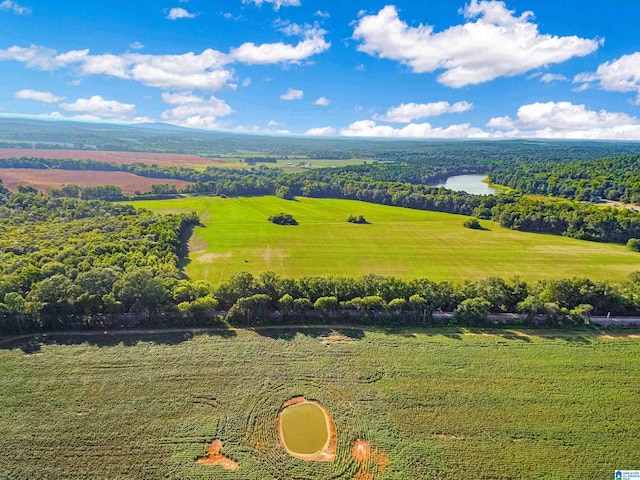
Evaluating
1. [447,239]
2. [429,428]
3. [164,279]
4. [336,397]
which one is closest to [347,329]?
[336,397]

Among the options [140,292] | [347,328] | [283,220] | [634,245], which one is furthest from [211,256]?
[634,245]

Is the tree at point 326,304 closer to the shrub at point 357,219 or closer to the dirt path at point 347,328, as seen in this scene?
the dirt path at point 347,328

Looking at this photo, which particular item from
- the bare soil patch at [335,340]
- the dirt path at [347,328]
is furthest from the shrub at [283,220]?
the bare soil patch at [335,340]

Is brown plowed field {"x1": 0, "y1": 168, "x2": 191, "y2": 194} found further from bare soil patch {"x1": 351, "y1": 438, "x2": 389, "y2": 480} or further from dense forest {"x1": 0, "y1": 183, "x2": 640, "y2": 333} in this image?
bare soil patch {"x1": 351, "y1": 438, "x2": 389, "y2": 480}

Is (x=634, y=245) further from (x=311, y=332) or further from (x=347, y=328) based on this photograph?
(x=311, y=332)

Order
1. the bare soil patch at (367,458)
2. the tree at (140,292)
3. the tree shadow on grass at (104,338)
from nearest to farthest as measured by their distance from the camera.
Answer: the bare soil patch at (367,458) < the tree shadow on grass at (104,338) < the tree at (140,292)

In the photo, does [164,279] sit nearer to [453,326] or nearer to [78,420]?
[78,420]

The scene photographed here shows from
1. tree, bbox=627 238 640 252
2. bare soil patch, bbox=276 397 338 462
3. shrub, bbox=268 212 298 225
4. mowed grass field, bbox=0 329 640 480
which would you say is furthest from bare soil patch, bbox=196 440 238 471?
tree, bbox=627 238 640 252
